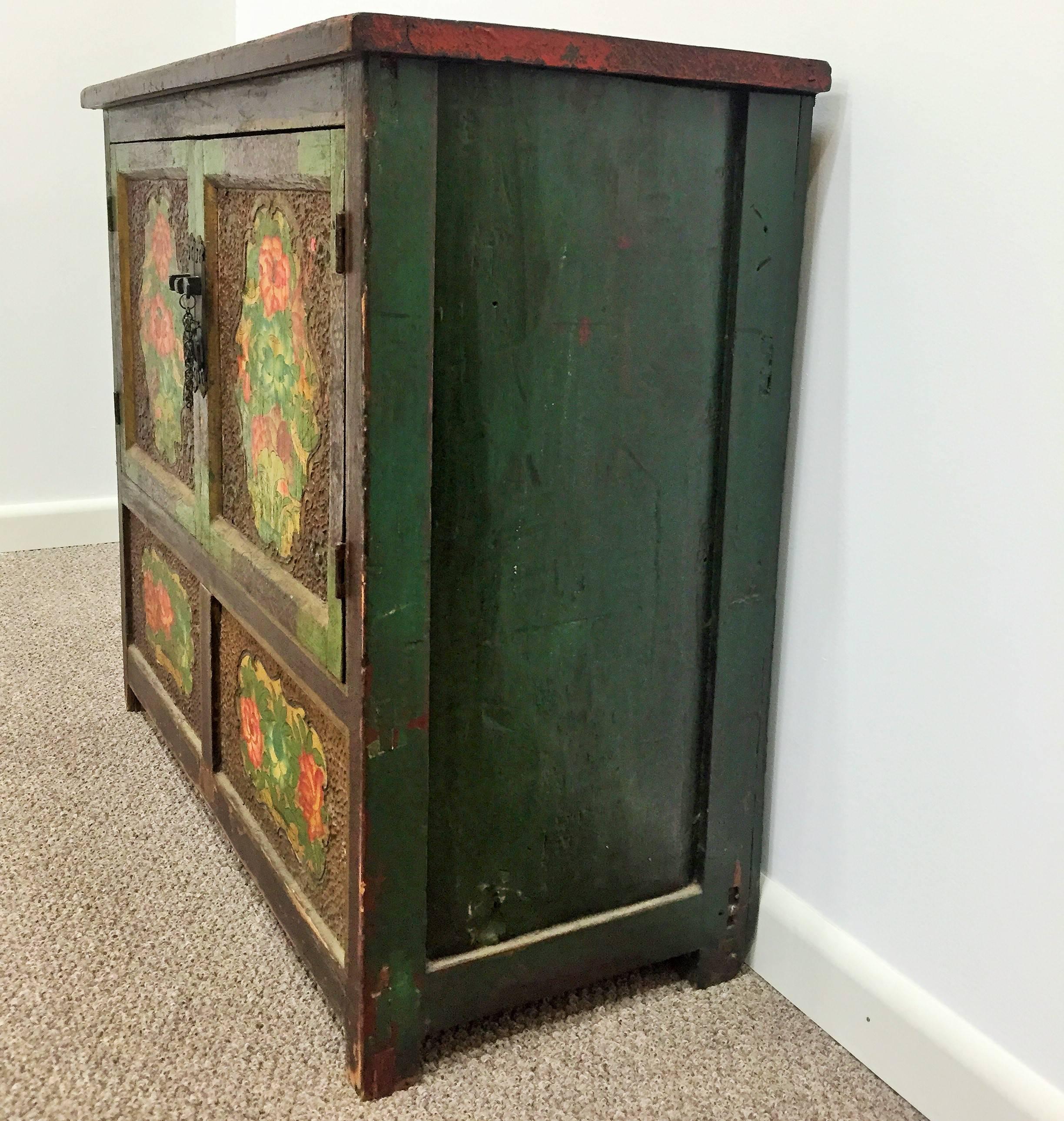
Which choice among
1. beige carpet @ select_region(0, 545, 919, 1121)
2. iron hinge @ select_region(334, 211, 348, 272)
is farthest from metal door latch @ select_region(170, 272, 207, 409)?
beige carpet @ select_region(0, 545, 919, 1121)

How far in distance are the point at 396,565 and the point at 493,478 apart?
0.44 feet

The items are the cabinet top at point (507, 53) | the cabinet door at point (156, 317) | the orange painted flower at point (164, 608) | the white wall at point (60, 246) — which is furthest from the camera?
the white wall at point (60, 246)

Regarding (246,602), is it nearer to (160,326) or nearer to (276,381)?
(276,381)

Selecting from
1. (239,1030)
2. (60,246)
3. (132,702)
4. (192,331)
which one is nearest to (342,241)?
(192,331)

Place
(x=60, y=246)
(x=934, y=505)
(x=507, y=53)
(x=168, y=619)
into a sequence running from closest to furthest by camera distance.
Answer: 1. (x=507, y=53)
2. (x=934, y=505)
3. (x=168, y=619)
4. (x=60, y=246)

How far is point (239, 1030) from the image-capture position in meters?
1.29

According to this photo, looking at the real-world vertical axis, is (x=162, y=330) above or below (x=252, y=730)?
above

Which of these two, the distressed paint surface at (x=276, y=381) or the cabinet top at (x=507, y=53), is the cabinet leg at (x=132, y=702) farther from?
the cabinet top at (x=507, y=53)

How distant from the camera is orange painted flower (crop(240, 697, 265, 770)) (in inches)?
57.0

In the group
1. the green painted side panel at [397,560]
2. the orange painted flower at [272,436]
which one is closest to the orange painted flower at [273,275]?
the orange painted flower at [272,436]

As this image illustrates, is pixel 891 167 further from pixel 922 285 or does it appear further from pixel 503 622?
pixel 503 622

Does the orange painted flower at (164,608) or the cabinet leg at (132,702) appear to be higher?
the orange painted flower at (164,608)

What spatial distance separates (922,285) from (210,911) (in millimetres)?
1121

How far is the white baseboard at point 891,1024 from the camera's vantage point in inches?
44.3
